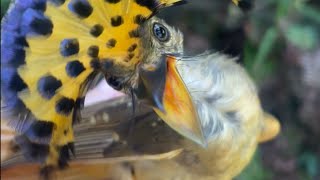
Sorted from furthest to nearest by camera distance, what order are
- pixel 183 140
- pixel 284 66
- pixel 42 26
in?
pixel 284 66 < pixel 183 140 < pixel 42 26

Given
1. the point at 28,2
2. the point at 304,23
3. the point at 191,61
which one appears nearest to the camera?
the point at 28,2

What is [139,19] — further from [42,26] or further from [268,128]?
[268,128]

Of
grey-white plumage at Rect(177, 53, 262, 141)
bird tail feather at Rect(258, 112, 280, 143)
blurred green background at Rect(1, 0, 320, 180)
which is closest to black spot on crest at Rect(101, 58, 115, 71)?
grey-white plumage at Rect(177, 53, 262, 141)

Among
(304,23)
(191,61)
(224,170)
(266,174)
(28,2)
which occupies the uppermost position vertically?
(28,2)

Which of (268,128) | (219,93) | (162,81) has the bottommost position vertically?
(268,128)

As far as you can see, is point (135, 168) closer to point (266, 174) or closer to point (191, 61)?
point (191, 61)

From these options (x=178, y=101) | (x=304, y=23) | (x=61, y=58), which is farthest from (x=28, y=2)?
(x=304, y=23)

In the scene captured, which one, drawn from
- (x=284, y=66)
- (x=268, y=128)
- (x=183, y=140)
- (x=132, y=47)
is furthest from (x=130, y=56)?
(x=284, y=66)
